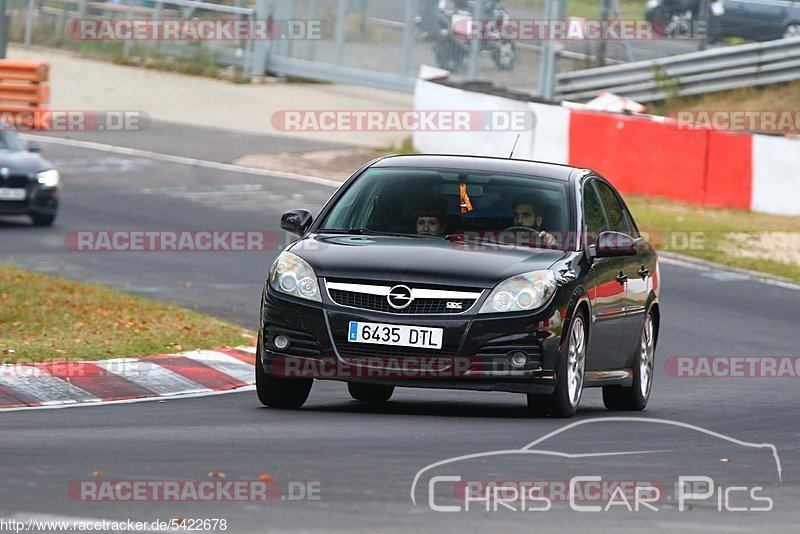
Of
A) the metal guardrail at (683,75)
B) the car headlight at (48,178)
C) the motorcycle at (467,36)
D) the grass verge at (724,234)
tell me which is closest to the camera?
the grass verge at (724,234)

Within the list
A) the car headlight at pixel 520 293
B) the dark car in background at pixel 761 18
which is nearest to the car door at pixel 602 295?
the car headlight at pixel 520 293

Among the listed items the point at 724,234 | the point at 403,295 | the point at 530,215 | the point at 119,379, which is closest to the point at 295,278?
the point at 403,295

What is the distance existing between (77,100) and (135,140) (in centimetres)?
438

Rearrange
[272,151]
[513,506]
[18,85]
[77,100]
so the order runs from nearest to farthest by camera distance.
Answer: [513,506] → [272,151] → [18,85] → [77,100]

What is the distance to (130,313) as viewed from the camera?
14500 millimetres

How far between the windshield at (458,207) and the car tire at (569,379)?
0.57 meters

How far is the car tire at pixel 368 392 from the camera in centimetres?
1116

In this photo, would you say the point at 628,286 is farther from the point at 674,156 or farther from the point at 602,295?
the point at 674,156

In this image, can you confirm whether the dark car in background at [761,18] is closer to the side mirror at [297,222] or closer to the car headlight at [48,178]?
the car headlight at [48,178]

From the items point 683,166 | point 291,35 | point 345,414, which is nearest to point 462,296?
point 345,414

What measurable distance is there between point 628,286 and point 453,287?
2.07 metres

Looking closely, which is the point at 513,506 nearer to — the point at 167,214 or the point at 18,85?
the point at 167,214

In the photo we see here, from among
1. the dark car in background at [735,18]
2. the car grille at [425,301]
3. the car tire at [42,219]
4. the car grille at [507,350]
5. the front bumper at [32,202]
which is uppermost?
the dark car in background at [735,18]

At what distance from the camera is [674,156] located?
962 inches
